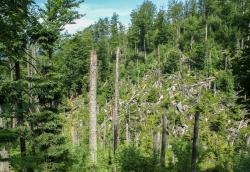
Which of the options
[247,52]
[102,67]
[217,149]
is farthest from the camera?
[102,67]

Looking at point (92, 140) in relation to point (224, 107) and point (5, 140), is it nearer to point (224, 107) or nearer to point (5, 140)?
point (5, 140)

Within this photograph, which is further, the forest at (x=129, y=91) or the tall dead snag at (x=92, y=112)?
the tall dead snag at (x=92, y=112)

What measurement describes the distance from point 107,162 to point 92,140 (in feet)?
18.9

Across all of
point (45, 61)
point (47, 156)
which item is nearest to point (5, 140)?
point (47, 156)

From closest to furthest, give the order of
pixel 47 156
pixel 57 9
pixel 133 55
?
pixel 47 156 → pixel 57 9 → pixel 133 55

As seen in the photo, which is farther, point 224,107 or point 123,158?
point 224,107

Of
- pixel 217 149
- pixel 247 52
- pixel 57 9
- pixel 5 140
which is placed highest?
pixel 57 9

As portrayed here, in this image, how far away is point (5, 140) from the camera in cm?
780

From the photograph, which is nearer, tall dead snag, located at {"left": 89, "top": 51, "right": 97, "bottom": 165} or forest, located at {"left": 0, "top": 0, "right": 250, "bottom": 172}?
forest, located at {"left": 0, "top": 0, "right": 250, "bottom": 172}

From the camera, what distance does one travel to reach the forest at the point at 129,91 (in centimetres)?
1118

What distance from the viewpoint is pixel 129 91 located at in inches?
2965

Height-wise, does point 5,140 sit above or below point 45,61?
below

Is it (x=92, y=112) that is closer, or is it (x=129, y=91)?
(x=92, y=112)

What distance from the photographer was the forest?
1118 centimetres
